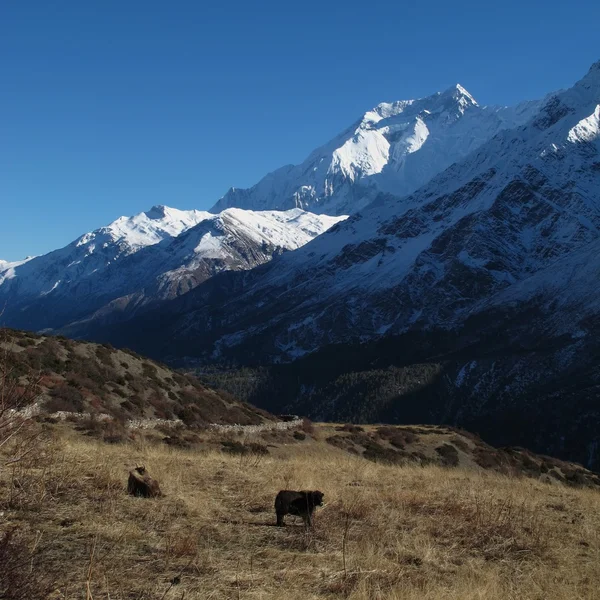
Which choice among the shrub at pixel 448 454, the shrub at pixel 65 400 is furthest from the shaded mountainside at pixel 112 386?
the shrub at pixel 448 454

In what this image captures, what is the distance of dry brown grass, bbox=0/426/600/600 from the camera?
708 centimetres

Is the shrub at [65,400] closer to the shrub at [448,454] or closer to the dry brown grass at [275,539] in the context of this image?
the dry brown grass at [275,539]

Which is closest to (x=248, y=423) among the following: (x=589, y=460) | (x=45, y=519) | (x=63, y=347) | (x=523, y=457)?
(x=63, y=347)

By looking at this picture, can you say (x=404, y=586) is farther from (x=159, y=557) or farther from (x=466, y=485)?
(x=466, y=485)

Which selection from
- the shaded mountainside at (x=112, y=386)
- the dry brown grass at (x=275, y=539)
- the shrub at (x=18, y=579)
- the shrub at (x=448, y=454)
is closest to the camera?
the shrub at (x=18, y=579)

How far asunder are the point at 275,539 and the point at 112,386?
36.7 m

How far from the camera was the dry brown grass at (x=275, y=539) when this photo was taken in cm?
708

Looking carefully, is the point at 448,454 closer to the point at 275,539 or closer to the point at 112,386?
the point at 112,386

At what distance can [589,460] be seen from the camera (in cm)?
16225

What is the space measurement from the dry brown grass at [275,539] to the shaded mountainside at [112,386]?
930 inches

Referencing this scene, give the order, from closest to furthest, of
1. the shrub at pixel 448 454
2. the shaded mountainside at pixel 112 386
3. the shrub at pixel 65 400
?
the shrub at pixel 65 400 < the shaded mountainside at pixel 112 386 < the shrub at pixel 448 454

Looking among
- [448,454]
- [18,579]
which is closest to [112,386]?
[448,454]

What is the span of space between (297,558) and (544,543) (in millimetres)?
4638

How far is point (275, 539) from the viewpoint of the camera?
30.4 feet
